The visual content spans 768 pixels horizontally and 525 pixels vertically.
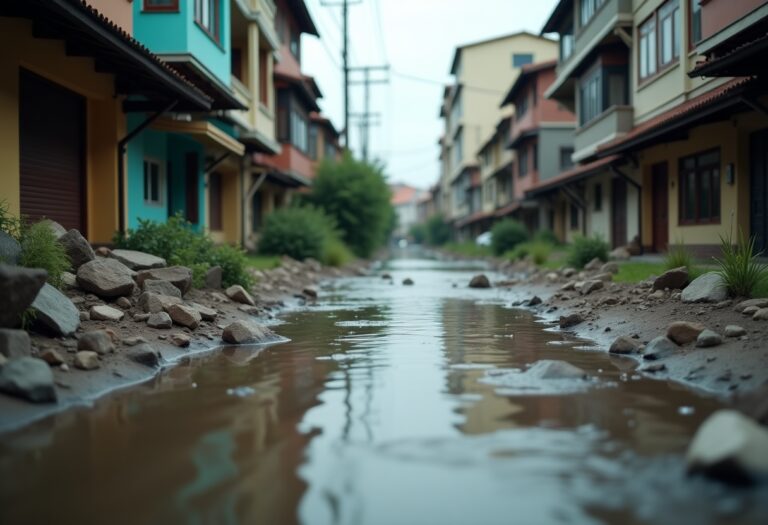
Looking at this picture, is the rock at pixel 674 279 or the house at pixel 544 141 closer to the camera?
the rock at pixel 674 279

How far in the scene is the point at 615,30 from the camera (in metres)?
23.4

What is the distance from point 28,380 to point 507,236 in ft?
101

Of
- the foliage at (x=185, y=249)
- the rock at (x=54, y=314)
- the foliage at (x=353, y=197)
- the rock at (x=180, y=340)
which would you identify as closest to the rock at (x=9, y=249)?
the rock at (x=54, y=314)

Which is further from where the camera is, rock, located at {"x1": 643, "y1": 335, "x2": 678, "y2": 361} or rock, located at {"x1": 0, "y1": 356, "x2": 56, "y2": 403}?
rock, located at {"x1": 643, "y1": 335, "x2": 678, "y2": 361}

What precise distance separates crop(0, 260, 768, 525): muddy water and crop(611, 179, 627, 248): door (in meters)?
18.7

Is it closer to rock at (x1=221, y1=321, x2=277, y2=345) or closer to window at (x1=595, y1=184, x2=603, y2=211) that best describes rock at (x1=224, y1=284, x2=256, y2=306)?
rock at (x1=221, y1=321, x2=277, y2=345)

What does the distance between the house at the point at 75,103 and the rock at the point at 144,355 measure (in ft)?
12.3

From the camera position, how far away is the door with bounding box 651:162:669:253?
21.8 metres

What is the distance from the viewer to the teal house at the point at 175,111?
50.3 feet

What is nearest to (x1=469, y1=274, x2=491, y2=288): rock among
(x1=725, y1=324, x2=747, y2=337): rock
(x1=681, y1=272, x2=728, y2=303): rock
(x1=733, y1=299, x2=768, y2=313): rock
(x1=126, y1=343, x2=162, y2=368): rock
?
(x1=681, y1=272, x2=728, y2=303): rock

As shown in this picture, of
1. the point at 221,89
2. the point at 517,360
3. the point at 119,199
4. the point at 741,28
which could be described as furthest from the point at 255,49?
the point at 517,360

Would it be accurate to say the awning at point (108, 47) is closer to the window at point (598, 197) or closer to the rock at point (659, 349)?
the rock at point (659, 349)

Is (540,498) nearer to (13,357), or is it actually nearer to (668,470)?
(668,470)

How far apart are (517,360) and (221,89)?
10660 millimetres
